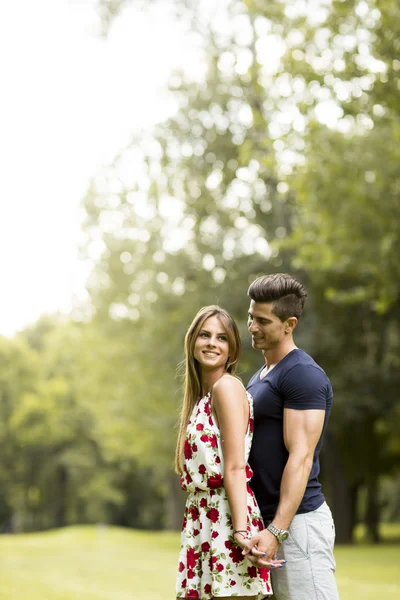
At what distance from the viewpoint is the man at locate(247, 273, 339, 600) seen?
3920 mm

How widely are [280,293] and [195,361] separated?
55 centimetres

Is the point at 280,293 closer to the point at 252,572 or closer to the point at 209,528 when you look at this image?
the point at 209,528

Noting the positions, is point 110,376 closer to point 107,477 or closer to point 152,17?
point 152,17

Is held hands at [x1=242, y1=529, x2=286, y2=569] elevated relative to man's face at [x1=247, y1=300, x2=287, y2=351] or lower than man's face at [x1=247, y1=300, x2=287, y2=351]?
lower

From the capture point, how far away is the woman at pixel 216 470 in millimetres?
3945

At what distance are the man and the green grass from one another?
8.72m

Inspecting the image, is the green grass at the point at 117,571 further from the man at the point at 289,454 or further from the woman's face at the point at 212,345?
the woman's face at the point at 212,345

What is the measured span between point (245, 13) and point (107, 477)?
3258 centimetres

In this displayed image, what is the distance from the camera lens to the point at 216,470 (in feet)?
13.2

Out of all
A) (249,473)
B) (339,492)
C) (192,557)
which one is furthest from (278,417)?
(339,492)

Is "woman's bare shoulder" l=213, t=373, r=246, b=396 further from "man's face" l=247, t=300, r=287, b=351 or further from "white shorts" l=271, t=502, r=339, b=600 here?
"white shorts" l=271, t=502, r=339, b=600

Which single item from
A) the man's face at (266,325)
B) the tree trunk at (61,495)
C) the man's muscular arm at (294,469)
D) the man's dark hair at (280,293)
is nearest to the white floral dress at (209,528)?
the man's muscular arm at (294,469)

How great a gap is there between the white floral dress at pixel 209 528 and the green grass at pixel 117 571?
344 inches

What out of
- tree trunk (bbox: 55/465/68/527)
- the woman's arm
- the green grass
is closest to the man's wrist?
the woman's arm
